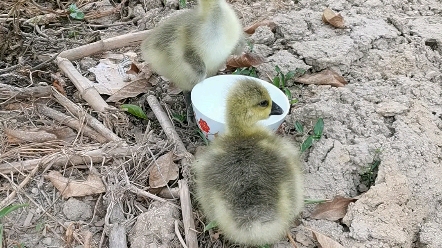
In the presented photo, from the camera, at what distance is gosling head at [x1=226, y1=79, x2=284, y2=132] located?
2.42m

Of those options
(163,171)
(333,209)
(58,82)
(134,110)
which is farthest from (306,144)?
(58,82)

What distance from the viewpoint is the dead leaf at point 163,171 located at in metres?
2.69

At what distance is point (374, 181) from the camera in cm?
267

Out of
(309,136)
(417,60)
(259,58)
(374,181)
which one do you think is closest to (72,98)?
(259,58)

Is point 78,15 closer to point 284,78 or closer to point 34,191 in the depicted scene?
point 284,78

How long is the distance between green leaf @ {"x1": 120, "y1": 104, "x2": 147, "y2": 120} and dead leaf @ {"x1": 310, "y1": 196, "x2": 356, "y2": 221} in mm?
1124

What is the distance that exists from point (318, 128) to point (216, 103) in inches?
23.3

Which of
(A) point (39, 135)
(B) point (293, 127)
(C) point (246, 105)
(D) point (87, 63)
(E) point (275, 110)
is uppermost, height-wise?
(C) point (246, 105)

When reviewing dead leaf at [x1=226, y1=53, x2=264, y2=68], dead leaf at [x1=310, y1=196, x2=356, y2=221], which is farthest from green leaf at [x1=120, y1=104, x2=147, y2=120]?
dead leaf at [x1=310, y1=196, x2=356, y2=221]

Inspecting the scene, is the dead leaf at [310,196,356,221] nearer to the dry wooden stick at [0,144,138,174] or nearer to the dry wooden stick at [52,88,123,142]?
the dry wooden stick at [0,144,138,174]

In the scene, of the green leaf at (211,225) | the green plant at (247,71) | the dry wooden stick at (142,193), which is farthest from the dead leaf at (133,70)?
the green leaf at (211,225)

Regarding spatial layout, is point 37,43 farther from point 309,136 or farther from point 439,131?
point 439,131

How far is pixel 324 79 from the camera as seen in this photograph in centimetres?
325

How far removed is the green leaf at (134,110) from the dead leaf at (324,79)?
91cm
